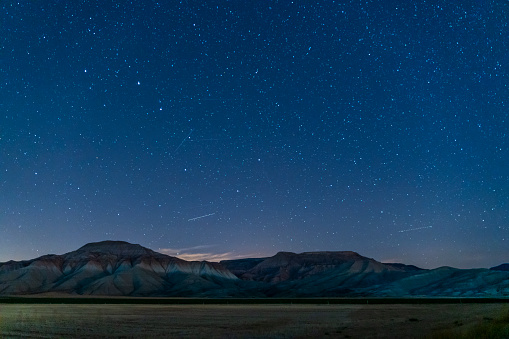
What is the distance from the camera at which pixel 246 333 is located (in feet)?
113

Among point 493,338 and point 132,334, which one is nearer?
→ point 493,338

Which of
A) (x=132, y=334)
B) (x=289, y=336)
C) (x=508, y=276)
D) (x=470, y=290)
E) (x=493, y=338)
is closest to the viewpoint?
(x=493, y=338)

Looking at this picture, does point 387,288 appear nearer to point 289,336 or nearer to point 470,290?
point 470,290

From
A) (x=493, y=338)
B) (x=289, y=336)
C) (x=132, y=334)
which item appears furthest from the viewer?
(x=132, y=334)

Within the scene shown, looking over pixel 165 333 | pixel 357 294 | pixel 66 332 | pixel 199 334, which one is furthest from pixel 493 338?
pixel 357 294

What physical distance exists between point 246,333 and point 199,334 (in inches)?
124

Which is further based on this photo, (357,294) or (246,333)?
(357,294)

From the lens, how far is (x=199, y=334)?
34.0 metres

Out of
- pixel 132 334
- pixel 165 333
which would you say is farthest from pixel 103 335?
pixel 165 333

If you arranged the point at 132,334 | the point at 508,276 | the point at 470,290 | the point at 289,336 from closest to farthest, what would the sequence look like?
the point at 289,336
the point at 132,334
the point at 470,290
the point at 508,276

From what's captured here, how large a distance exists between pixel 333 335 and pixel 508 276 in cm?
17945

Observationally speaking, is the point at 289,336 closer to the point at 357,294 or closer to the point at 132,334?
the point at 132,334

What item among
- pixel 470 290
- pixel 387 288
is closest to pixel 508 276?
pixel 470 290

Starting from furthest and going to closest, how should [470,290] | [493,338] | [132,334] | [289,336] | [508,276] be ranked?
[508,276]
[470,290]
[132,334]
[289,336]
[493,338]
